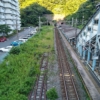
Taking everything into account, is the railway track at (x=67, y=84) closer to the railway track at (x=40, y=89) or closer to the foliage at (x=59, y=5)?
the railway track at (x=40, y=89)

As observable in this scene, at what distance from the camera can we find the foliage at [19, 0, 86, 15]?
104 m

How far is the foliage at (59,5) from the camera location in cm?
10388

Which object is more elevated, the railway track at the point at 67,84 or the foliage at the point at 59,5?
the foliage at the point at 59,5

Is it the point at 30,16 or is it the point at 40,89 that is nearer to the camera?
the point at 40,89

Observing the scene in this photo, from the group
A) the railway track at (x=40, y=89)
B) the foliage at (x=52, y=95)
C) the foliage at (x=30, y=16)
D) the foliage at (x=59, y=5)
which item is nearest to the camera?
the foliage at (x=52, y=95)

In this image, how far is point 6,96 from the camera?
13602 mm

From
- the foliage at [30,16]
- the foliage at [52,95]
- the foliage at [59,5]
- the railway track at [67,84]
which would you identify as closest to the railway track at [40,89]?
the foliage at [52,95]

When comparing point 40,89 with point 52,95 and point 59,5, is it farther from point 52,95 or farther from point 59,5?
point 59,5

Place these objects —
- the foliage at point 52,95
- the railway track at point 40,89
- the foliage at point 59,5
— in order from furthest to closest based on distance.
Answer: the foliage at point 59,5
the railway track at point 40,89
the foliage at point 52,95

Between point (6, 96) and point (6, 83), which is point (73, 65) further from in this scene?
point (6, 96)

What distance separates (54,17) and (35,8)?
1611 centimetres

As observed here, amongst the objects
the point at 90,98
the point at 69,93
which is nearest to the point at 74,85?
the point at 69,93

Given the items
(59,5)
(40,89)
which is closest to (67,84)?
(40,89)

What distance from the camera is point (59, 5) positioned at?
4365 inches
